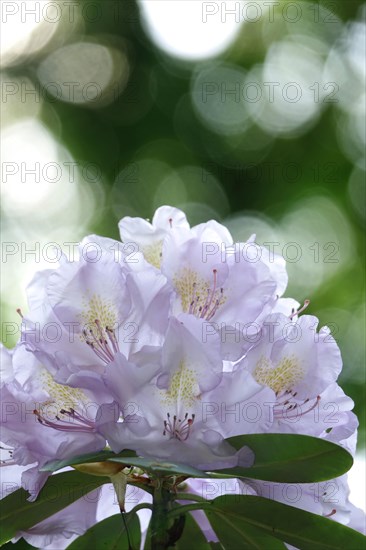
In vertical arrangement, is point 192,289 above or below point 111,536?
above

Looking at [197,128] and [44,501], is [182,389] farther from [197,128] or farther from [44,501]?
[197,128]

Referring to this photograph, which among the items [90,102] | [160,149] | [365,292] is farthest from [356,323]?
[90,102]

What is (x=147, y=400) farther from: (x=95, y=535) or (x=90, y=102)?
(x=90, y=102)

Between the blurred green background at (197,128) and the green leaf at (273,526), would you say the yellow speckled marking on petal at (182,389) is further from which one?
the blurred green background at (197,128)

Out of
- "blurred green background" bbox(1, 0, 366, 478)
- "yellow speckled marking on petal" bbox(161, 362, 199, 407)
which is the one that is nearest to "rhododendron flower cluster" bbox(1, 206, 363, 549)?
"yellow speckled marking on petal" bbox(161, 362, 199, 407)

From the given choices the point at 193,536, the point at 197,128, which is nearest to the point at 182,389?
the point at 193,536

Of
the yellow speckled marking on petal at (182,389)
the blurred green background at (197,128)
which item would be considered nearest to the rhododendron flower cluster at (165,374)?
the yellow speckled marking on petal at (182,389)
